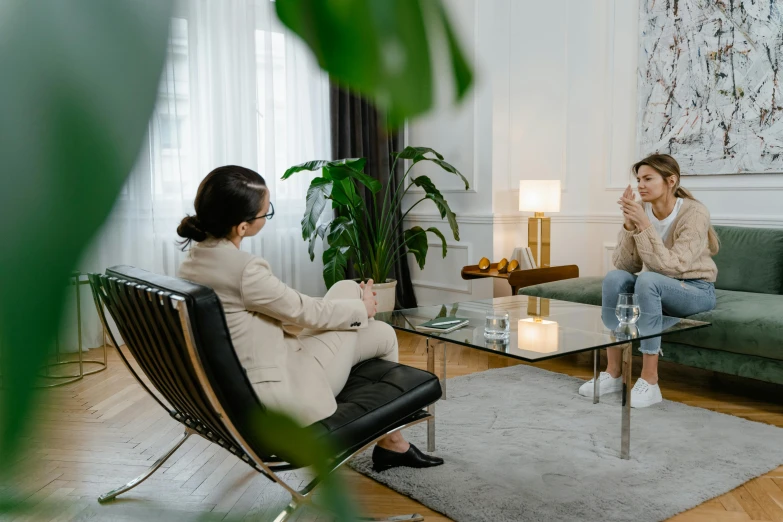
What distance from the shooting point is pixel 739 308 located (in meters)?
3.13

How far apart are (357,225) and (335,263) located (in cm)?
34

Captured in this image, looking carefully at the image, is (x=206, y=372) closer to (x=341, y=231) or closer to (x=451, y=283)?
(x=341, y=231)

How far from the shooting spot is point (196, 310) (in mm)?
1427

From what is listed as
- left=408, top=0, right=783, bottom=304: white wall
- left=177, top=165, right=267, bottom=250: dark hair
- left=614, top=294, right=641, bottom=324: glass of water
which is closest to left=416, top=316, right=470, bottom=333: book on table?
left=614, top=294, right=641, bottom=324: glass of water

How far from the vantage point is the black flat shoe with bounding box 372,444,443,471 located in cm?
239

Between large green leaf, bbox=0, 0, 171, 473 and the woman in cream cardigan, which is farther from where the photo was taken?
the woman in cream cardigan

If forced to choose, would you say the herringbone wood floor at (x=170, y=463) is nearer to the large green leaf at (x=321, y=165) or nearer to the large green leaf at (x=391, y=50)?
the large green leaf at (x=391, y=50)

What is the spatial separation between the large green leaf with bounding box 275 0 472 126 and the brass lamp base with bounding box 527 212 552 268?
434 centimetres

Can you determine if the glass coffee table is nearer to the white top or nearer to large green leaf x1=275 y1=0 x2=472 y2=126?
the white top

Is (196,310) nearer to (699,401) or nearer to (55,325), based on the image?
(55,325)

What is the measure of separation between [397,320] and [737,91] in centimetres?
244

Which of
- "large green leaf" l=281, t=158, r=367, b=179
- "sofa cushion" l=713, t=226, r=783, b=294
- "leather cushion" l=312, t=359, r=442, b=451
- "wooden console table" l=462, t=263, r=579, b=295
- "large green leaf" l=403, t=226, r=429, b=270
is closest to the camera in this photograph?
"leather cushion" l=312, t=359, r=442, b=451

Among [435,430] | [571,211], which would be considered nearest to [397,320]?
[435,430]

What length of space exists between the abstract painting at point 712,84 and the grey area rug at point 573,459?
5.53 feet
